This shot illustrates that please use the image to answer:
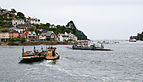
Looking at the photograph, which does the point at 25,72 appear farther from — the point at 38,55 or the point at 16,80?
the point at 38,55

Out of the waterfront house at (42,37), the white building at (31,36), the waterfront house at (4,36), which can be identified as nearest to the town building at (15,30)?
the waterfront house at (4,36)

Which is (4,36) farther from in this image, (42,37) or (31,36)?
(42,37)

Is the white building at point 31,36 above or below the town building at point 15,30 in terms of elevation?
below

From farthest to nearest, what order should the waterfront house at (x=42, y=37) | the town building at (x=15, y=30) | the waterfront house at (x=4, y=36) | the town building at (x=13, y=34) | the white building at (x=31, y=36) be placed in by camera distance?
the waterfront house at (x=42, y=37) → the white building at (x=31, y=36) → the town building at (x=15, y=30) → the town building at (x=13, y=34) → the waterfront house at (x=4, y=36)

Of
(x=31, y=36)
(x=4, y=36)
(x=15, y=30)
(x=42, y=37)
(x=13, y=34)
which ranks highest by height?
(x=15, y=30)

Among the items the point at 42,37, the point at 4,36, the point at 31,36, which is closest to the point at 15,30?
the point at 4,36

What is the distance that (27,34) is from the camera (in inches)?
6781

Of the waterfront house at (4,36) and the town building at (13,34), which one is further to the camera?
the town building at (13,34)

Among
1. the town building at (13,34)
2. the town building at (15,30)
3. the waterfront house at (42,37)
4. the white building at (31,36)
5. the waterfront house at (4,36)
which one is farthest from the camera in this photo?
the waterfront house at (42,37)

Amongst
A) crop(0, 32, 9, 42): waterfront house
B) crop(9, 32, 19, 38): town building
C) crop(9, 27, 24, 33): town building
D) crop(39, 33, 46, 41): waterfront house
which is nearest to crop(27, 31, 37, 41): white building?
crop(39, 33, 46, 41): waterfront house

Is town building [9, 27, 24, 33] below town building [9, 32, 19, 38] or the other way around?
the other way around

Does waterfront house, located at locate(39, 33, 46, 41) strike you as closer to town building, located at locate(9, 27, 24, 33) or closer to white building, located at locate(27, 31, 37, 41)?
white building, located at locate(27, 31, 37, 41)

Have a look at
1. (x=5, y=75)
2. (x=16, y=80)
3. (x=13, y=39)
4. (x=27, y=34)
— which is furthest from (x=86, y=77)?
(x=27, y=34)

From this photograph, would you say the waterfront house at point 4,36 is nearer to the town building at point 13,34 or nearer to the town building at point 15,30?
the town building at point 13,34
